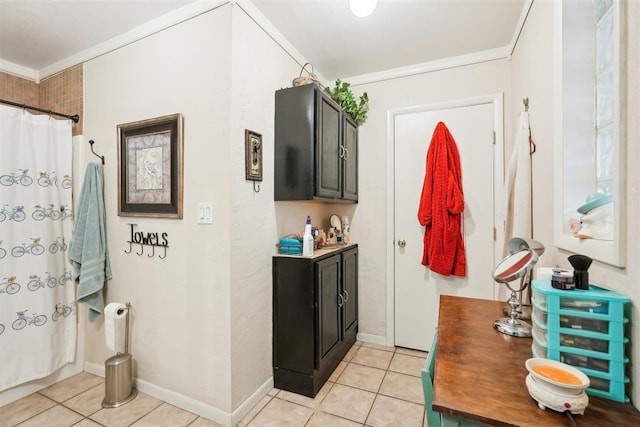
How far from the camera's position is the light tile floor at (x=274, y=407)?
1688 millimetres

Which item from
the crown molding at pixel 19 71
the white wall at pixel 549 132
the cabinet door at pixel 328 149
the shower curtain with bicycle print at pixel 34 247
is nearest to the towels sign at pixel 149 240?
the shower curtain with bicycle print at pixel 34 247

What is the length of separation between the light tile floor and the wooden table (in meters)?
1.01

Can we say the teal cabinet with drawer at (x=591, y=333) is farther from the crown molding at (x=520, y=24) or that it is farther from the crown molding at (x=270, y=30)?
the crown molding at (x=270, y=30)

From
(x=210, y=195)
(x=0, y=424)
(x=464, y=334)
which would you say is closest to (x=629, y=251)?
(x=464, y=334)

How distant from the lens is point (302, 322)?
1.96 m

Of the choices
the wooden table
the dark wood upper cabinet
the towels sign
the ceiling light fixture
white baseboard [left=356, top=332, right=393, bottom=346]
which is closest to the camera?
the wooden table

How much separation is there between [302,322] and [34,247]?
6.54ft

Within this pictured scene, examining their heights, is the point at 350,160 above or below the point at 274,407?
above

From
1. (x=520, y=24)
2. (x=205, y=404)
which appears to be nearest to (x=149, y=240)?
(x=205, y=404)

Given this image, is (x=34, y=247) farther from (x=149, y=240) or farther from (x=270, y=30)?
(x=270, y=30)

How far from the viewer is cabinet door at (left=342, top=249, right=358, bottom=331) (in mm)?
2467

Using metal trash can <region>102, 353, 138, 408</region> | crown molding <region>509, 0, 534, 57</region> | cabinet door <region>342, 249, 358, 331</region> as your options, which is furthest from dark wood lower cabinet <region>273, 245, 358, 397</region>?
crown molding <region>509, 0, 534, 57</region>

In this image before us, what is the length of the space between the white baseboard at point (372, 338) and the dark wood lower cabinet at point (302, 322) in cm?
70

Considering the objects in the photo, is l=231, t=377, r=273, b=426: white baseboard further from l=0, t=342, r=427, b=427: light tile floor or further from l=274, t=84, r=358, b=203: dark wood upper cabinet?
l=274, t=84, r=358, b=203: dark wood upper cabinet
